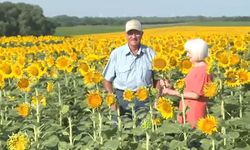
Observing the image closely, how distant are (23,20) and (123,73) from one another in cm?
4066

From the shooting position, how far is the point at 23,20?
149 ft

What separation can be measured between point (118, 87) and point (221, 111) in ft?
4.66

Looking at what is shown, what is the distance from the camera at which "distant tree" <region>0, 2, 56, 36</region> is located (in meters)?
44.2

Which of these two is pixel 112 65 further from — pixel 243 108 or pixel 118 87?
pixel 243 108

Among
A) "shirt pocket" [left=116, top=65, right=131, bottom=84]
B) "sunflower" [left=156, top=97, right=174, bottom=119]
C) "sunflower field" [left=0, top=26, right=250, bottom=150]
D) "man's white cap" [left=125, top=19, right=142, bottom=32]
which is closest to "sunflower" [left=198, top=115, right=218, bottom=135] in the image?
"sunflower field" [left=0, top=26, right=250, bottom=150]

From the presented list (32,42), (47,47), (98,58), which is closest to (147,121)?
(98,58)

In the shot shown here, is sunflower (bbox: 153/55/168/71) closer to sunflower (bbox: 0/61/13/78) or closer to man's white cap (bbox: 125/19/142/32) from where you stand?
man's white cap (bbox: 125/19/142/32)

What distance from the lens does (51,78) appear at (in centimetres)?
777

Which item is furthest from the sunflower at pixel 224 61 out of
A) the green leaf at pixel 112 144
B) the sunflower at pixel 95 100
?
the green leaf at pixel 112 144

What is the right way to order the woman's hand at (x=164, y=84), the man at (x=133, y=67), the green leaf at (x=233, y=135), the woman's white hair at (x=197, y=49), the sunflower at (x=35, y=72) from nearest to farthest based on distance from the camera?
the green leaf at (x=233, y=135)
the woman's white hair at (x=197, y=49)
the woman's hand at (x=164, y=84)
the man at (x=133, y=67)
the sunflower at (x=35, y=72)

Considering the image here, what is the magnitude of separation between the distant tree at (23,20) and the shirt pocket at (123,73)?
123 ft

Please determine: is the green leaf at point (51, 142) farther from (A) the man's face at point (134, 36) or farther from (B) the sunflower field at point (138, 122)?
(A) the man's face at point (134, 36)

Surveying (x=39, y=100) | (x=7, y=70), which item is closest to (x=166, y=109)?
(x=39, y=100)

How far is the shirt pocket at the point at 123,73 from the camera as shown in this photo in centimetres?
570
